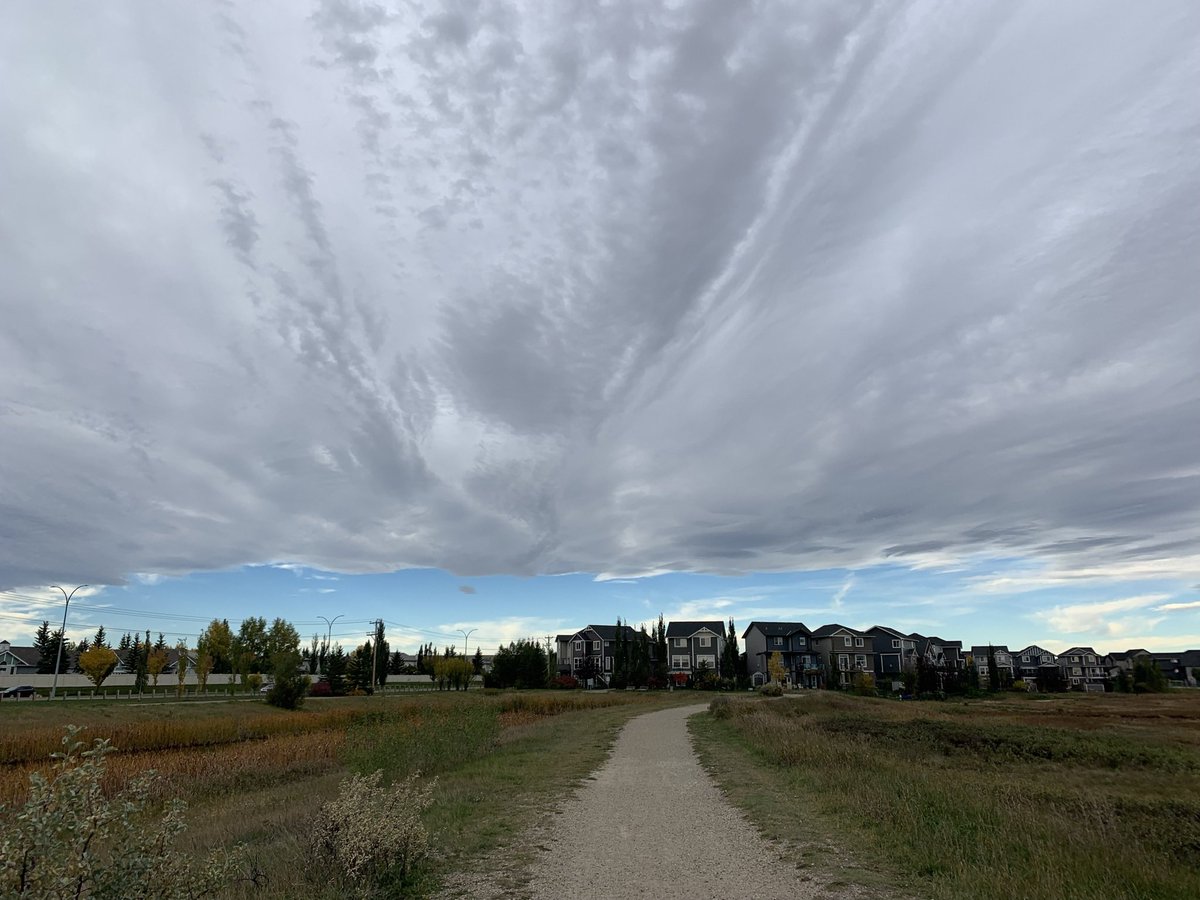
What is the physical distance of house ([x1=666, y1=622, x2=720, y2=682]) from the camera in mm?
100000

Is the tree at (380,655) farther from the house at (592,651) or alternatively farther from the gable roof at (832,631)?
the gable roof at (832,631)

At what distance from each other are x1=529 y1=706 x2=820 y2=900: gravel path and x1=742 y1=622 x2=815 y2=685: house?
283 feet

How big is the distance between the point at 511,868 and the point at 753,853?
3361mm

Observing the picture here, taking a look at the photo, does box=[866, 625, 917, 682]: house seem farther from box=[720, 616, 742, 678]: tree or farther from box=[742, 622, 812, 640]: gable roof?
box=[720, 616, 742, 678]: tree

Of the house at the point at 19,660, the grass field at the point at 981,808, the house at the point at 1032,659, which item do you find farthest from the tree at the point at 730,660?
the house at the point at 19,660

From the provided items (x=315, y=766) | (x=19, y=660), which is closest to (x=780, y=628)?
(x=315, y=766)

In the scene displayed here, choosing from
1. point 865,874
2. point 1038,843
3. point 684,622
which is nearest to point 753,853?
point 865,874

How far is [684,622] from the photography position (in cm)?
10531

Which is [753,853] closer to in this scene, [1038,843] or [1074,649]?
[1038,843]

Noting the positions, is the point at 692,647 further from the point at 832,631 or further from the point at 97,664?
the point at 97,664

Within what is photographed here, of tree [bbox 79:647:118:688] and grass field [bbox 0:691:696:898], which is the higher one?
tree [bbox 79:647:118:688]

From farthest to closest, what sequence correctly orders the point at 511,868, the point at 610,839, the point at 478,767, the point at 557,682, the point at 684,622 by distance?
the point at 684,622 < the point at 557,682 < the point at 478,767 < the point at 610,839 < the point at 511,868

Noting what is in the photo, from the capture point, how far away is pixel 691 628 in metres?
103

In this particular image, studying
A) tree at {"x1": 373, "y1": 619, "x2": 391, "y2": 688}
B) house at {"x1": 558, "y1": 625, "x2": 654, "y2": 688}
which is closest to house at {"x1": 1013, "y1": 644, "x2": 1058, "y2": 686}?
house at {"x1": 558, "y1": 625, "x2": 654, "y2": 688}
